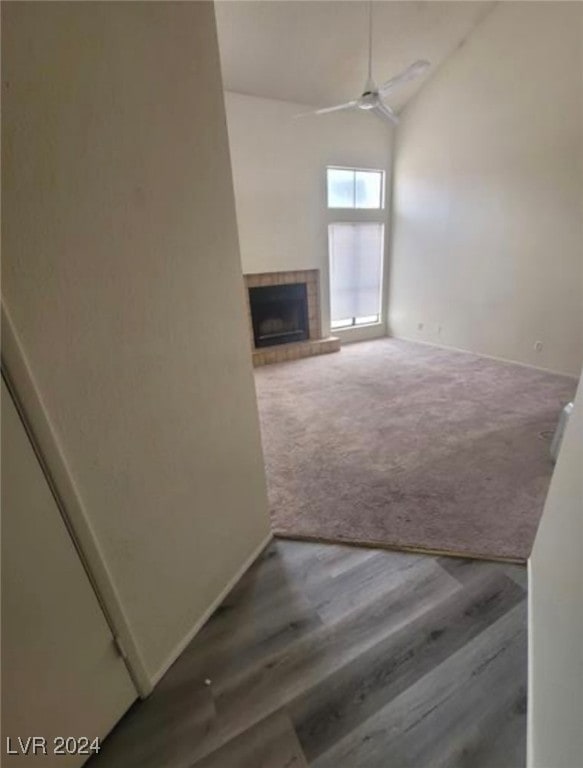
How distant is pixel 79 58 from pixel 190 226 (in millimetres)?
415

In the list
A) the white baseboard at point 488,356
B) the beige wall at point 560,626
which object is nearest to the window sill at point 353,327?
the white baseboard at point 488,356

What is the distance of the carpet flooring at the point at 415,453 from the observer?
1780 mm

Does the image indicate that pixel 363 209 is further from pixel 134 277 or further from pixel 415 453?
pixel 134 277

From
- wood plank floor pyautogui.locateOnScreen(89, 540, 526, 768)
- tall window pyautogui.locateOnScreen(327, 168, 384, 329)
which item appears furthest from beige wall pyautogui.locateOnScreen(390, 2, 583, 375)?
wood plank floor pyautogui.locateOnScreen(89, 540, 526, 768)

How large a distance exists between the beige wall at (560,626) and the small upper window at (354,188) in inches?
180

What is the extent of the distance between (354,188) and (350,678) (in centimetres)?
540

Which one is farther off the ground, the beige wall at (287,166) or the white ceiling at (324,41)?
the white ceiling at (324,41)

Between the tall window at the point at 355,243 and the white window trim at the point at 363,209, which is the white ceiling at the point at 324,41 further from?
the tall window at the point at 355,243

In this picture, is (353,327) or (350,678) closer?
(350,678)

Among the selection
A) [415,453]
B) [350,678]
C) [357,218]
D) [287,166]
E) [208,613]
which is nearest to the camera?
[350,678]

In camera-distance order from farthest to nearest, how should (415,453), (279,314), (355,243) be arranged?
(355,243), (279,314), (415,453)

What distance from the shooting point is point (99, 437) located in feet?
2.96

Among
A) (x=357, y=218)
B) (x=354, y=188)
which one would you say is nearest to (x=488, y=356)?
(x=357, y=218)

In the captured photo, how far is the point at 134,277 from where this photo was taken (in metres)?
0.91
